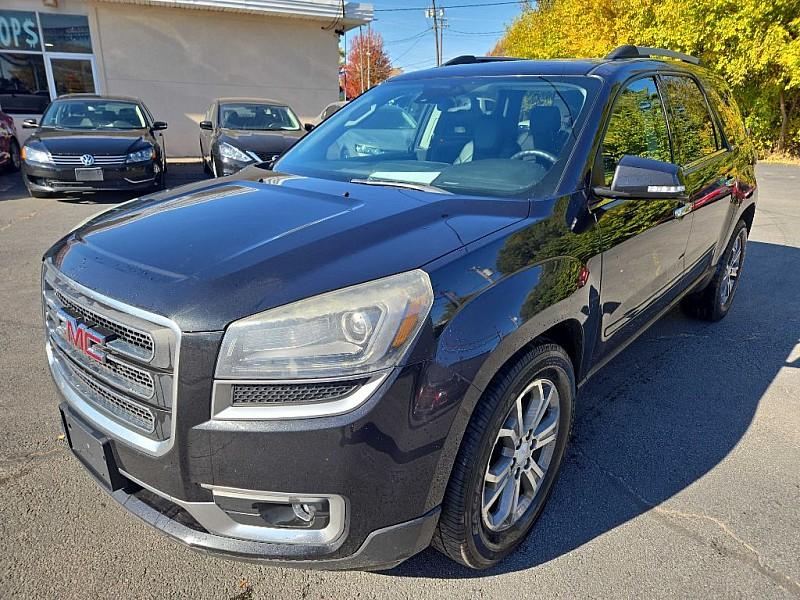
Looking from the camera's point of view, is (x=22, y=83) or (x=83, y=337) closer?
(x=83, y=337)

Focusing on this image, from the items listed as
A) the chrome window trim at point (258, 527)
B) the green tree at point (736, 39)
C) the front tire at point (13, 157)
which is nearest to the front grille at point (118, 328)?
the chrome window trim at point (258, 527)

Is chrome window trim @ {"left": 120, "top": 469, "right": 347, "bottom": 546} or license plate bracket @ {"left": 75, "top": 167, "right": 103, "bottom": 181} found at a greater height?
chrome window trim @ {"left": 120, "top": 469, "right": 347, "bottom": 546}

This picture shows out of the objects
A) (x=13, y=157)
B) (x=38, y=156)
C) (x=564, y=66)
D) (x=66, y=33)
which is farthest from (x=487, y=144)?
(x=66, y=33)

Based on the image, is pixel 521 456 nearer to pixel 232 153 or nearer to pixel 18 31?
pixel 232 153

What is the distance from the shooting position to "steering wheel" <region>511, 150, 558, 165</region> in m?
2.44

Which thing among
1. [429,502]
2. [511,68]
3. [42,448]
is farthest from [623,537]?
[42,448]

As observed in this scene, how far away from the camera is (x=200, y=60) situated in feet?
49.9

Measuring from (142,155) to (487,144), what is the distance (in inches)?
279

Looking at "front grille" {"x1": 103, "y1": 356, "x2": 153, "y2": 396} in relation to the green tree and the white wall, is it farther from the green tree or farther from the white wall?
the green tree

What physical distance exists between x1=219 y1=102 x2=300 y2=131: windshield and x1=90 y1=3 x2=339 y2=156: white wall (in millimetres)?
5729

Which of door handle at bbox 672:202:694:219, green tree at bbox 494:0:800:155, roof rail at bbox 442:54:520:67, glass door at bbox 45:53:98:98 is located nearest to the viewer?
door handle at bbox 672:202:694:219

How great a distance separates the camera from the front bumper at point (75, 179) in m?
7.89

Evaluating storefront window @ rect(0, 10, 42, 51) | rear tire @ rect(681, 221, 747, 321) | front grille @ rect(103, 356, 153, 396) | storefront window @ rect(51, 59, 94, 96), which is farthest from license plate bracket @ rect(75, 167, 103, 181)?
storefront window @ rect(0, 10, 42, 51)

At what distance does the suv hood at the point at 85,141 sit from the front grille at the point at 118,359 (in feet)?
22.8
